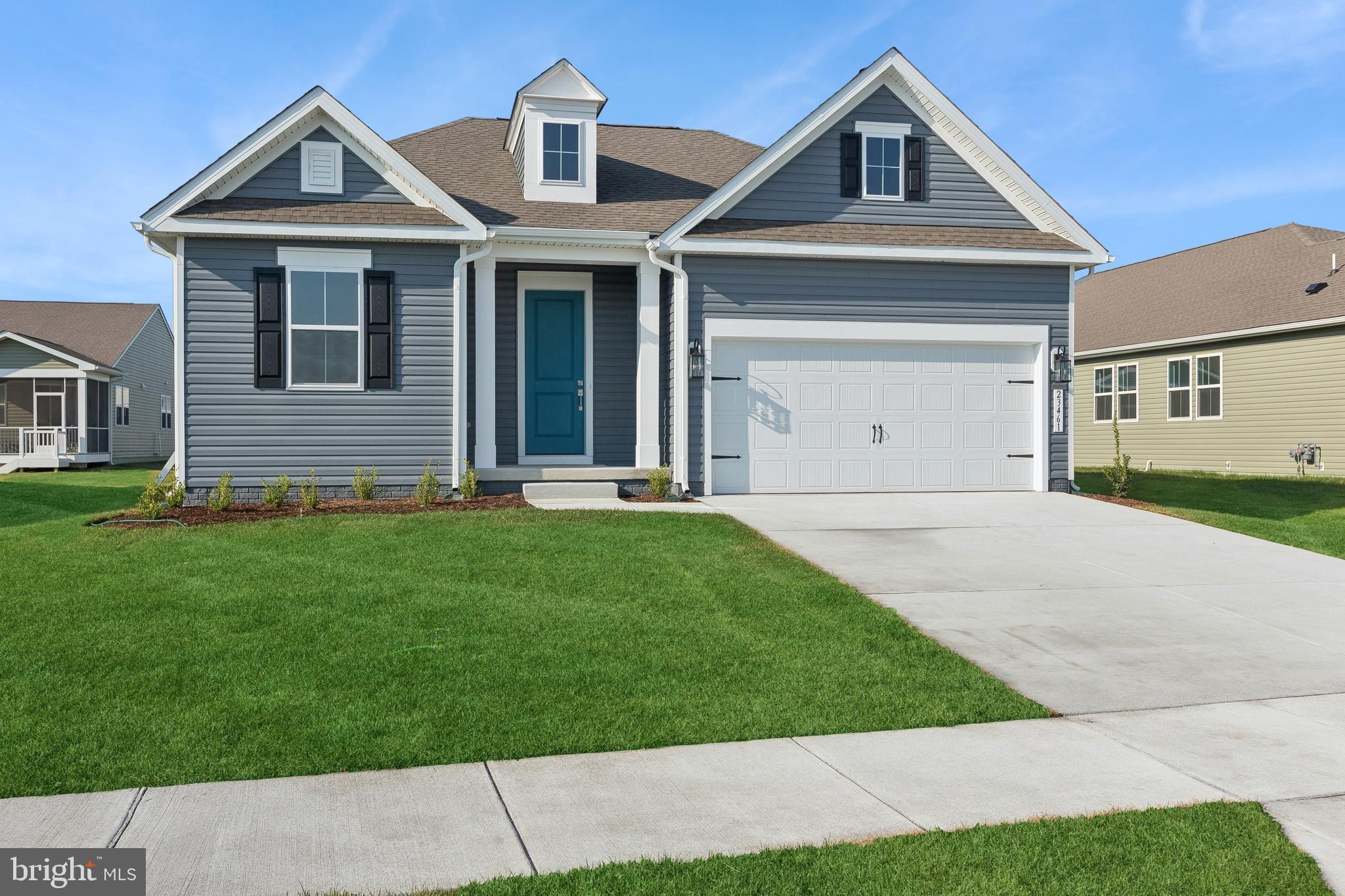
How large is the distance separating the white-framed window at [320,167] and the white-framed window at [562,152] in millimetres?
2904

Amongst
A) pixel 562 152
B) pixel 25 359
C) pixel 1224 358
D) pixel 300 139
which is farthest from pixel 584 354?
pixel 25 359

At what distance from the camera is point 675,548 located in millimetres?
8969

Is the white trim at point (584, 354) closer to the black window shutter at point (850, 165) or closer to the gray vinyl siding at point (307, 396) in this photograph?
the gray vinyl siding at point (307, 396)

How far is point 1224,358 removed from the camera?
20859 millimetres

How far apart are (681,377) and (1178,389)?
14516 millimetres

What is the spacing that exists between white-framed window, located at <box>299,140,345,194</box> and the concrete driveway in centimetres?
632

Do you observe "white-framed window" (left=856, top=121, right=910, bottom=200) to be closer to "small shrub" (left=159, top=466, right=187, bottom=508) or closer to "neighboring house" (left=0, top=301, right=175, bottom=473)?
"small shrub" (left=159, top=466, right=187, bottom=508)

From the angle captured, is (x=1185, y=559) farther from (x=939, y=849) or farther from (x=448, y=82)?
(x=448, y=82)

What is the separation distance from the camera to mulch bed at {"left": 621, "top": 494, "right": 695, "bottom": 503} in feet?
40.6

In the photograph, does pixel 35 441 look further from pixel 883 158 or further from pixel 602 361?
pixel 883 158

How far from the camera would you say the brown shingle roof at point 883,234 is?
13094 millimetres

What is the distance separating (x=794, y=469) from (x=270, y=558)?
712cm

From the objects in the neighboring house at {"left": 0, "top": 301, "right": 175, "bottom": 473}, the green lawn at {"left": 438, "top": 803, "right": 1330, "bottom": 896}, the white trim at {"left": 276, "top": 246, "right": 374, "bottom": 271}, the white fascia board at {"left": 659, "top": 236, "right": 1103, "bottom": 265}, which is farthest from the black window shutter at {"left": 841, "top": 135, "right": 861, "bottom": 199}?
the neighboring house at {"left": 0, "top": 301, "right": 175, "bottom": 473}

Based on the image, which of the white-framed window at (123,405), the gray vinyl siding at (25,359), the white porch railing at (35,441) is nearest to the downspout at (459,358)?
the white porch railing at (35,441)
